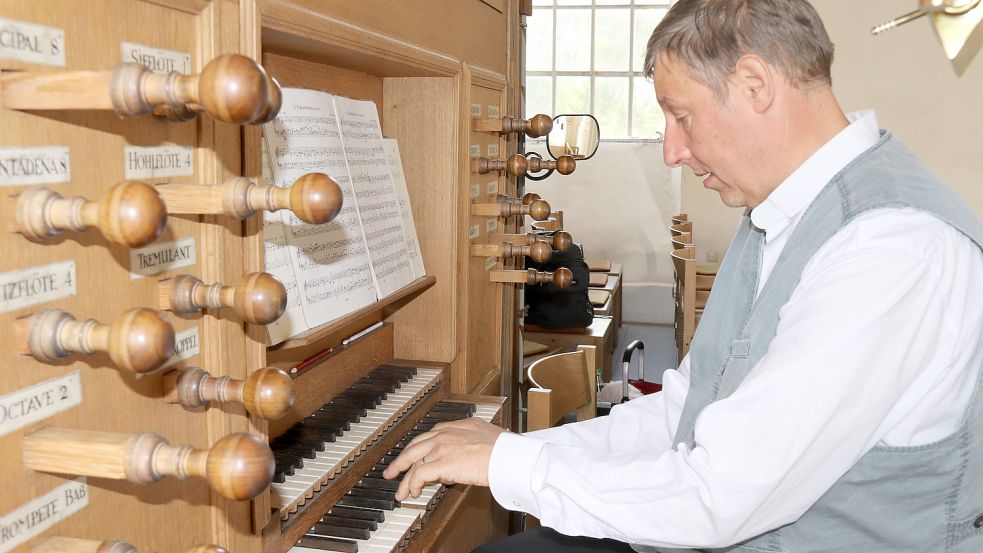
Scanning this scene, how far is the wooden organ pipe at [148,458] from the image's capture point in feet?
2.73

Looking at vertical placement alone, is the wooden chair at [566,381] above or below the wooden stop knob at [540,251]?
below

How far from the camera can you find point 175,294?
101 centimetres

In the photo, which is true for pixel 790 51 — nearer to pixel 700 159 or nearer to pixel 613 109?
pixel 700 159

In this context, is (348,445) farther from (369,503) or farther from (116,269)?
(116,269)

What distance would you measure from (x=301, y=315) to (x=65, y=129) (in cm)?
74

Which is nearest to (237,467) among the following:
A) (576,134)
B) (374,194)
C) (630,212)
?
(374,194)

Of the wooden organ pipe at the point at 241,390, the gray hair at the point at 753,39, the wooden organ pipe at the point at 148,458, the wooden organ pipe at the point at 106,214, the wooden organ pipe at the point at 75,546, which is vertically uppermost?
the gray hair at the point at 753,39

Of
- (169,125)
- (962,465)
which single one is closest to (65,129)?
(169,125)

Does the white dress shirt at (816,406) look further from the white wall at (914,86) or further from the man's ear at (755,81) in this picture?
the white wall at (914,86)

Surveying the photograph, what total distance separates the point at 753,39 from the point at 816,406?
0.59 meters

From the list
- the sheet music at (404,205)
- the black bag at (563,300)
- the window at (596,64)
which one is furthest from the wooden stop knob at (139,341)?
the window at (596,64)

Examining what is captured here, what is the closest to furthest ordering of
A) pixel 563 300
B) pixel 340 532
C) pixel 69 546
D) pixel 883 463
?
pixel 69 546 < pixel 883 463 < pixel 340 532 < pixel 563 300

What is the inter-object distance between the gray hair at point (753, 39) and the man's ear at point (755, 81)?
0.01 m

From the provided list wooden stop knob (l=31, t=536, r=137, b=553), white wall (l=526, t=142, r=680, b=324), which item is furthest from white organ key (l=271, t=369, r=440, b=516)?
white wall (l=526, t=142, r=680, b=324)
